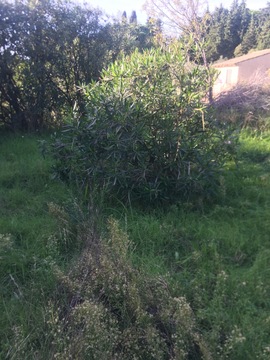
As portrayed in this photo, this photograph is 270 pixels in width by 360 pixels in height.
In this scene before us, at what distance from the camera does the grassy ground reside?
8.28ft

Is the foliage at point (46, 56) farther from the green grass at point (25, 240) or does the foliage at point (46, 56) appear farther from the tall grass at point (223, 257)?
the tall grass at point (223, 257)

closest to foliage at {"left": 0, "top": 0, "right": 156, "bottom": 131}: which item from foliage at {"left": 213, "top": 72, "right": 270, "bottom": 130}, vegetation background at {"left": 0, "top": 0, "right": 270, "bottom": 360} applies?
vegetation background at {"left": 0, "top": 0, "right": 270, "bottom": 360}

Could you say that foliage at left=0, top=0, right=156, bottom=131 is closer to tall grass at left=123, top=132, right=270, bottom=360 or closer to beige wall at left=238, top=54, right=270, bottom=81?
tall grass at left=123, top=132, right=270, bottom=360

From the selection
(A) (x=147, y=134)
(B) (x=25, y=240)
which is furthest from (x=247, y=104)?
(B) (x=25, y=240)

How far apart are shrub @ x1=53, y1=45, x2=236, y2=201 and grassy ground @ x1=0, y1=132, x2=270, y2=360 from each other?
1.03 feet

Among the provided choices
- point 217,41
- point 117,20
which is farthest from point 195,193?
point 217,41

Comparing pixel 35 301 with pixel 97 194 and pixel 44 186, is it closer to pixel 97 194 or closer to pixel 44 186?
pixel 97 194

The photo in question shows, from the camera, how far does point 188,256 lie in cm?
345

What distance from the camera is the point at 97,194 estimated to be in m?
4.31

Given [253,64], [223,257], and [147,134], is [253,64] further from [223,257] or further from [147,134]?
[223,257]

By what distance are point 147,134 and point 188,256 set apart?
1.58 m

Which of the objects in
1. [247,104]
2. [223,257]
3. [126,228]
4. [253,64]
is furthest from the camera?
[253,64]

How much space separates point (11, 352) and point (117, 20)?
28.8ft

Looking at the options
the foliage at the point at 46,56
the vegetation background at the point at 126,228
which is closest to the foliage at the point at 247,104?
the vegetation background at the point at 126,228
